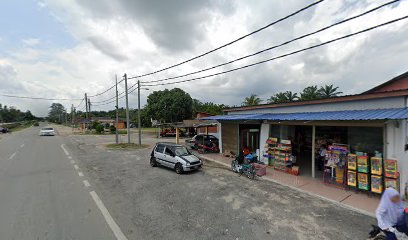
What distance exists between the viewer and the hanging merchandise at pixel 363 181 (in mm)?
7605

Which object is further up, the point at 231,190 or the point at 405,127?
the point at 405,127

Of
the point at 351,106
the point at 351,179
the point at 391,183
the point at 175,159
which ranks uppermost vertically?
the point at 351,106

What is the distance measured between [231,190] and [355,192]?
5128 mm

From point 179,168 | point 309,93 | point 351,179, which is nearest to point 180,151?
point 179,168

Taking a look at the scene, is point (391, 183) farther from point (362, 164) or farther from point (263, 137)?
point (263, 137)

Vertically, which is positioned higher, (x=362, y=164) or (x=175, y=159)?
(x=362, y=164)

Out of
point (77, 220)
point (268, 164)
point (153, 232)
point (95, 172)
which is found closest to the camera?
point (153, 232)

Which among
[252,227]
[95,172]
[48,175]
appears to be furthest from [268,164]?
[48,175]

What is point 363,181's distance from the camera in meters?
7.69

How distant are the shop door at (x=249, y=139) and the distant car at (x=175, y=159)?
5.14m

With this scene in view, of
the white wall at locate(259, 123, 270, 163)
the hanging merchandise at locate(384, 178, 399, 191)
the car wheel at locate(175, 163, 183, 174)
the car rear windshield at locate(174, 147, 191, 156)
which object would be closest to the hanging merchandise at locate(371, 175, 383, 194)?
the hanging merchandise at locate(384, 178, 399, 191)

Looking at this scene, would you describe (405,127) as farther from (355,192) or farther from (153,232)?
(153,232)

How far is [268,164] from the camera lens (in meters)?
12.4

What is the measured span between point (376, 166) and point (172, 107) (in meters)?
33.1
